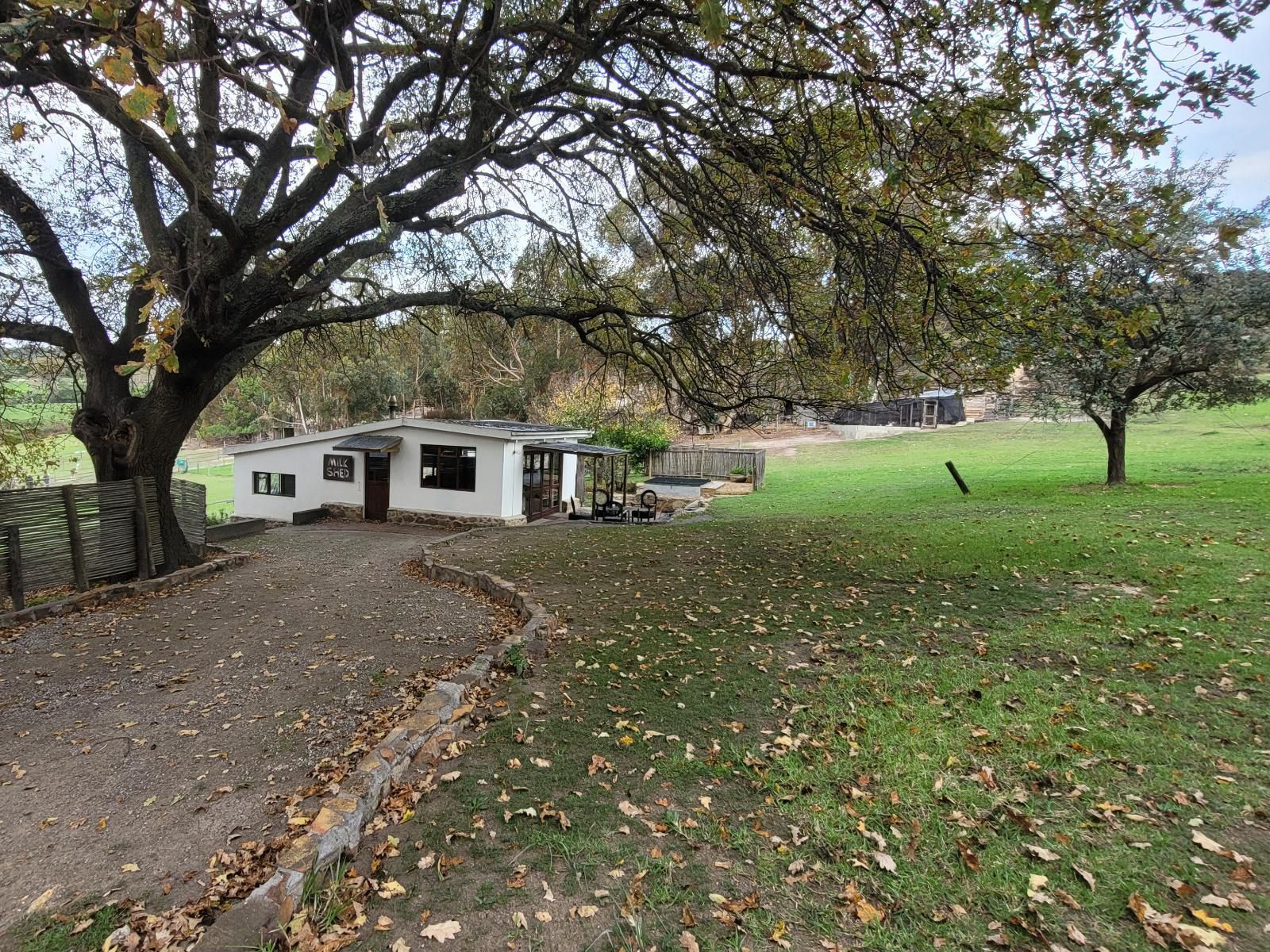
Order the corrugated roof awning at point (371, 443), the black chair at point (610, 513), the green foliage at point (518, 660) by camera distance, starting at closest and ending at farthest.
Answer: the green foliage at point (518, 660) → the black chair at point (610, 513) → the corrugated roof awning at point (371, 443)

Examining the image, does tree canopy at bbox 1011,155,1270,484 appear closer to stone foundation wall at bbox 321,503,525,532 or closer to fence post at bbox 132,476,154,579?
fence post at bbox 132,476,154,579

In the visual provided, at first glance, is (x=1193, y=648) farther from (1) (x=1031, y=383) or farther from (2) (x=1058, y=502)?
(1) (x=1031, y=383)

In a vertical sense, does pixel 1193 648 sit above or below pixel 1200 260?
below

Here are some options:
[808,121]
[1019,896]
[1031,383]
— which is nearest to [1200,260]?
[1031,383]

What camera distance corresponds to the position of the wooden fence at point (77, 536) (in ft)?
25.5

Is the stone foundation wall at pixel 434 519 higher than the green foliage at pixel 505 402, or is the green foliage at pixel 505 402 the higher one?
the green foliage at pixel 505 402

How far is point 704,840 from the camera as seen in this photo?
3.19m

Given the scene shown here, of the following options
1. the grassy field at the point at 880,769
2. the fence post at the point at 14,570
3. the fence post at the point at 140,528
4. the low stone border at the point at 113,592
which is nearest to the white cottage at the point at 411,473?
the low stone border at the point at 113,592

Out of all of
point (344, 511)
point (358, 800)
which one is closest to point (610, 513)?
point (344, 511)

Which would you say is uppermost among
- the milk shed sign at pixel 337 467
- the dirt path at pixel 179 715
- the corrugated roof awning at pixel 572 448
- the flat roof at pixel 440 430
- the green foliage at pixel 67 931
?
the flat roof at pixel 440 430

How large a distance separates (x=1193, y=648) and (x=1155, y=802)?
274cm

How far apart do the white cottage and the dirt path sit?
30.4 feet

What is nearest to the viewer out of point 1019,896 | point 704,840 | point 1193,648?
point 1019,896

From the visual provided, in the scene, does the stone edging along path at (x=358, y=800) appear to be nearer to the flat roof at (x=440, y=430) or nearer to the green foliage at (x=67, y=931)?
the green foliage at (x=67, y=931)
